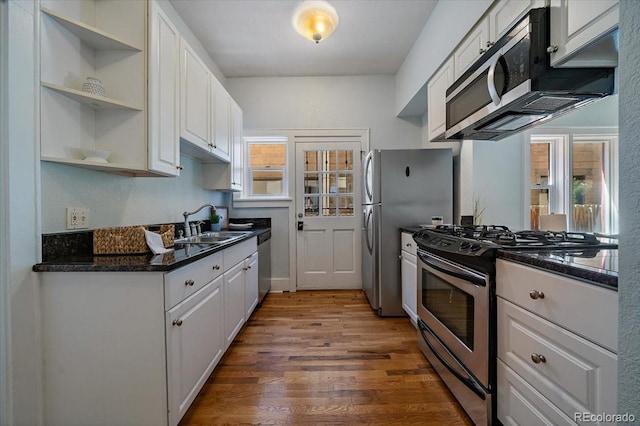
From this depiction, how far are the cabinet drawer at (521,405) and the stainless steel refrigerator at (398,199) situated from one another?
5.26 feet

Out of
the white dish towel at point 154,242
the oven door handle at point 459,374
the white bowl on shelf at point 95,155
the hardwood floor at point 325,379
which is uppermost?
the white bowl on shelf at point 95,155

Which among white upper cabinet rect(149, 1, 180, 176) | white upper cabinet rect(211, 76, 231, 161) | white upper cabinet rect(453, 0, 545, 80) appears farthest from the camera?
white upper cabinet rect(211, 76, 231, 161)

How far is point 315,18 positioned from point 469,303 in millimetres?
2259

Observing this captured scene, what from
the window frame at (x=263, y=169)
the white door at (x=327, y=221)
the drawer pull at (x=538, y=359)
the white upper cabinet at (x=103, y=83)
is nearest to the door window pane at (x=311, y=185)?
the white door at (x=327, y=221)

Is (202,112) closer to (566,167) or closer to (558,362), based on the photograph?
(558,362)

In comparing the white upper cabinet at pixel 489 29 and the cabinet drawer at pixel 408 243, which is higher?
the white upper cabinet at pixel 489 29

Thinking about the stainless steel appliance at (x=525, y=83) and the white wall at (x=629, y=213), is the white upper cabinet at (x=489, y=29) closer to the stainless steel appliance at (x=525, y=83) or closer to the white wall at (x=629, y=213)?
the stainless steel appliance at (x=525, y=83)

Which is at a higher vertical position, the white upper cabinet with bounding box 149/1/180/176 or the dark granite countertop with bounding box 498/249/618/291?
the white upper cabinet with bounding box 149/1/180/176

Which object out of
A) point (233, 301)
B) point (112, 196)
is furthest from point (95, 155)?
point (233, 301)

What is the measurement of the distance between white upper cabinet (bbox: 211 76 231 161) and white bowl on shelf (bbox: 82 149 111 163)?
104 centimetres

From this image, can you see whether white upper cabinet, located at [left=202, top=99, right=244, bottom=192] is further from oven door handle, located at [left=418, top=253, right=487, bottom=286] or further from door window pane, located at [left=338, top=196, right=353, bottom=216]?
oven door handle, located at [left=418, top=253, right=487, bottom=286]

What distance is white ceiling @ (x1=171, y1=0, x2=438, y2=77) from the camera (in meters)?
2.47

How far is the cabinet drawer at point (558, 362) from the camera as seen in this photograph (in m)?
0.83

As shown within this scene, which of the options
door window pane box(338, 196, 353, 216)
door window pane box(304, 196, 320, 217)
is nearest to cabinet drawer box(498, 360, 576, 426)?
door window pane box(338, 196, 353, 216)
